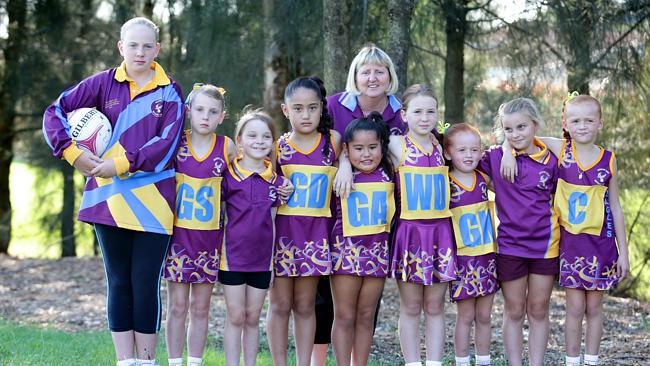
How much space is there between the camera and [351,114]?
4.61m

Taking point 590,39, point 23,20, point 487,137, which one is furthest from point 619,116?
point 23,20

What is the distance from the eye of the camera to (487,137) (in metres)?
9.75

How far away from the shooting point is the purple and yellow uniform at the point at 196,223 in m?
4.25

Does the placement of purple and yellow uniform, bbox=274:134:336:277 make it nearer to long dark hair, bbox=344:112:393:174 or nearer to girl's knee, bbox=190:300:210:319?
long dark hair, bbox=344:112:393:174

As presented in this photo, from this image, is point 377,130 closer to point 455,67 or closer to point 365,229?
point 365,229

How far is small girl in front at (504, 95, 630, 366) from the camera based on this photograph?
14.8 ft

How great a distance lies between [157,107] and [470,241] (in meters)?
1.71

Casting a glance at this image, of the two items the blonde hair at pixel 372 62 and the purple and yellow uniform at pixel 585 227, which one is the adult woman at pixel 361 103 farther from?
the purple and yellow uniform at pixel 585 227

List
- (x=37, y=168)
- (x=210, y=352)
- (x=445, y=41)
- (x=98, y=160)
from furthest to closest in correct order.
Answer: (x=37, y=168), (x=445, y=41), (x=210, y=352), (x=98, y=160)

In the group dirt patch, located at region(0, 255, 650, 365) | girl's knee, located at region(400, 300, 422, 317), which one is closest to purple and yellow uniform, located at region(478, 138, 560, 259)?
girl's knee, located at region(400, 300, 422, 317)

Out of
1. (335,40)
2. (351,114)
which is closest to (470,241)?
(351,114)

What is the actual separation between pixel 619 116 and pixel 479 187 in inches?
164

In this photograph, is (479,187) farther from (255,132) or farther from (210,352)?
(210,352)

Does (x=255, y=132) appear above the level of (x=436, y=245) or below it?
above
